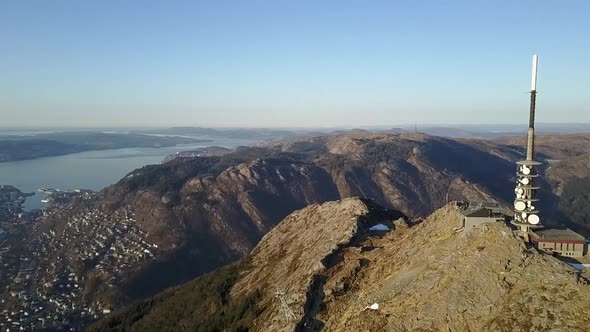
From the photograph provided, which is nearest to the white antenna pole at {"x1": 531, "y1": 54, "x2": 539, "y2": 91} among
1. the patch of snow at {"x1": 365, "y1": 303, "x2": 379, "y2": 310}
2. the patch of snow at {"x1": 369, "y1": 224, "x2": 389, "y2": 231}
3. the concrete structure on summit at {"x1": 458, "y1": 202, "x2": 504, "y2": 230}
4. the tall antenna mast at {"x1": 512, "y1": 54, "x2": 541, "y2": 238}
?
the tall antenna mast at {"x1": 512, "y1": 54, "x2": 541, "y2": 238}

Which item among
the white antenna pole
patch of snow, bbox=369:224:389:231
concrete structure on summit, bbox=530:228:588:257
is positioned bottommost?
patch of snow, bbox=369:224:389:231

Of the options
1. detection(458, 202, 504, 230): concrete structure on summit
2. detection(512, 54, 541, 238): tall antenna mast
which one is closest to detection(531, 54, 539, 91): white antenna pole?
detection(512, 54, 541, 238): tall antenna mast

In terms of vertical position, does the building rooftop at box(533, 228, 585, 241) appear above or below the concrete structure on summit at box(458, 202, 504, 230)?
below

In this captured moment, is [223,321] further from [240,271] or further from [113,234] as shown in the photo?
[113,234]

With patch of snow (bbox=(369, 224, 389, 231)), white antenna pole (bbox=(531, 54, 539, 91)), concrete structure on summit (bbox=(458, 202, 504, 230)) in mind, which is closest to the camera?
concrete structure on summit (bbox=(458, 202, 504, 230))

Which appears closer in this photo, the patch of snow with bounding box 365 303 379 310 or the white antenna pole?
the patch of snow with bounding box 365 303 379 310

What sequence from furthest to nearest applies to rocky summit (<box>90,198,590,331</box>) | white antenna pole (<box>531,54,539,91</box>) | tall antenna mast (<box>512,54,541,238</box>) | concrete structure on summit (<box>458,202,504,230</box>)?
white antenna pole (<box>531,54,539,91</box>) → tall antenna mast (<box>512,54,541,238</box>) → concrete structure on summit (<box>458,202,504,230</box>) → rocky summit (<box>90,198,590,331</box>)

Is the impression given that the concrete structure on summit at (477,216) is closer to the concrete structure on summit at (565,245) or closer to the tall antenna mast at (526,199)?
the tall antenna mast at (526,199)

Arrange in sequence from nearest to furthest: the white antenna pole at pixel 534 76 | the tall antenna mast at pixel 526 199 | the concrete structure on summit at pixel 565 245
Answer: the concrete structure on summit at pixel 565 245 → the tall antenna mast at pixel 526 199 → the white antenna pole at pixel 534 76

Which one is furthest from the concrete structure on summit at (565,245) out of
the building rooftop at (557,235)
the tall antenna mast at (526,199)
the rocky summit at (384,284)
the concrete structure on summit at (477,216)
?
the rocky summit at (384,284)

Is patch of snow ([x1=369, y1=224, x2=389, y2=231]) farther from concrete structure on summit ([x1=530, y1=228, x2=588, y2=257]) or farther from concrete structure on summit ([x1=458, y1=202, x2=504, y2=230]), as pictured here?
concrete structure on summit ([x1=530, y1=228, x2=588, y2=257])
